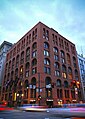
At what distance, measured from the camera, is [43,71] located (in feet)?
136

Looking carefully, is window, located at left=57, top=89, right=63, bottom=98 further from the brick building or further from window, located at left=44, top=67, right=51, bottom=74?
window, located at left=44, top=67, right=51, bottom=74

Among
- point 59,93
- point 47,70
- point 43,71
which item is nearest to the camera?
point 43,71

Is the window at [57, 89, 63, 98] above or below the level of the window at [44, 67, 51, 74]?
below

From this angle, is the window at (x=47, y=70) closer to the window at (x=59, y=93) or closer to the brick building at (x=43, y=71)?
the brick building at (x=43, y=71)

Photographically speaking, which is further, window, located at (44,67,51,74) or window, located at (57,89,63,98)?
window, located at (57,89,63,98)

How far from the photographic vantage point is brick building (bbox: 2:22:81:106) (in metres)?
40.3

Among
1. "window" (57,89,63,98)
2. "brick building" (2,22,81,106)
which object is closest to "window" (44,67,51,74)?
"brick building" (2,22,81,106)

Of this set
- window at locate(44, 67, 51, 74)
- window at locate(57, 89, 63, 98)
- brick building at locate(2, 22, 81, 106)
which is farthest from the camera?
window at locate(57, 89, 63, 98)

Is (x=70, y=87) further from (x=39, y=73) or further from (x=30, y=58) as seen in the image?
(x=30, y=58)

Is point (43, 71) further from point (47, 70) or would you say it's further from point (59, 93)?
point (59, 93)

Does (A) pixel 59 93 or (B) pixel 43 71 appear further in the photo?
(A) pixel 59 93

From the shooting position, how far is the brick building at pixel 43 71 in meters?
40.3

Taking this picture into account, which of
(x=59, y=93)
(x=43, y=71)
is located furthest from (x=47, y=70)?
(x=59, y=93)

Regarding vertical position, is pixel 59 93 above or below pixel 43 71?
below
